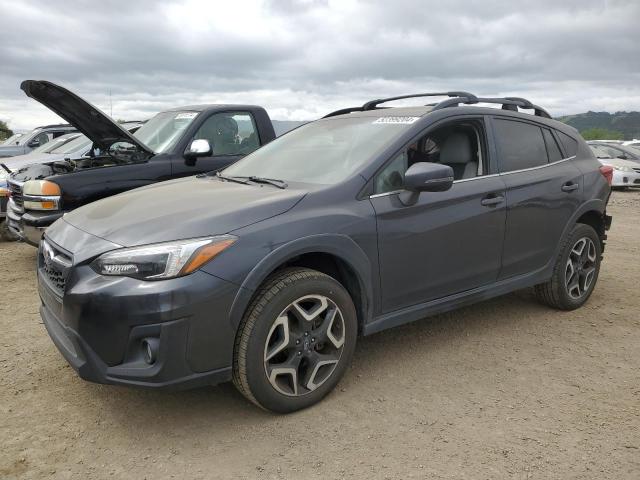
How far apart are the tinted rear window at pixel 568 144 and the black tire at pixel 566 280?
59 centimetres

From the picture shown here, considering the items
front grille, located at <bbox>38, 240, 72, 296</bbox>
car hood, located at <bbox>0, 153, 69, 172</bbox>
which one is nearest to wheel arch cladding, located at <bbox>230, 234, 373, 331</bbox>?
front grille, located at <bbox>38, 240, 72, 296</bbox>

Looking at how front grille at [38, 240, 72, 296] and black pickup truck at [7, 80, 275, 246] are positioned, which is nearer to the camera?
front grille at [38, 240, 72, 296]

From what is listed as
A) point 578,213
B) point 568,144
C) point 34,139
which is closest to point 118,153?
point 568,144

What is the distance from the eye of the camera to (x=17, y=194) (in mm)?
6352

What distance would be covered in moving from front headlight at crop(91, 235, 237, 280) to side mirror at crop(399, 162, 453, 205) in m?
1.18

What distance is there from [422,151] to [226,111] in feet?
11.9

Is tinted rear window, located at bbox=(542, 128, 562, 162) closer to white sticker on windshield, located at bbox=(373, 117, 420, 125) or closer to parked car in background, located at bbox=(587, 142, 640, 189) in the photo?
white sticker on windshield, located at bbox=(373, 117, 420, 125)

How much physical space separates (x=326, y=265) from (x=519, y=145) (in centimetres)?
195

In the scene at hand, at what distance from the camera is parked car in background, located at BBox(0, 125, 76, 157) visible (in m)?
12.3

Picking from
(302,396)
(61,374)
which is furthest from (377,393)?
(61,374)

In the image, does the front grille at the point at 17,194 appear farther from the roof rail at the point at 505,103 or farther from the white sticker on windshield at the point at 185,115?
the roof rail at the point at 505,103

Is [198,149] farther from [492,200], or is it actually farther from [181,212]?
[492,200]

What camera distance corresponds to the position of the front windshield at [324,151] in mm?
3453

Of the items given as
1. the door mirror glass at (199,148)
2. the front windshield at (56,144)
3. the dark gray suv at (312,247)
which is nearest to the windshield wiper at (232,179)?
the dark gray suv at (312,247)
